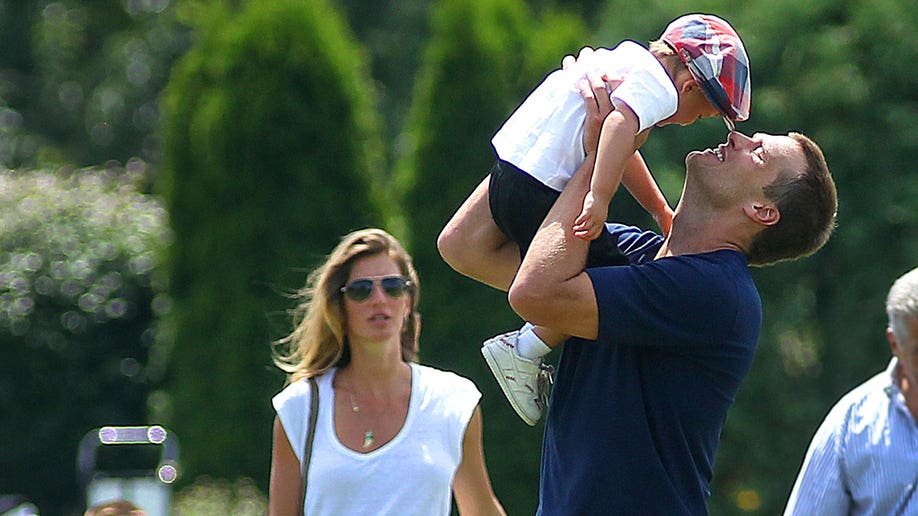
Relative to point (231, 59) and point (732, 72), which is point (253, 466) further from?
point (732, 72)

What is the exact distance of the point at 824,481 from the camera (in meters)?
3.46

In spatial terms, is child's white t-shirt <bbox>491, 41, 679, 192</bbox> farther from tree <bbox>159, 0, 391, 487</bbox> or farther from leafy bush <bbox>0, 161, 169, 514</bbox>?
leafy bush <bbox>0, 161, 169, 514</bbox>

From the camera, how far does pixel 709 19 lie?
8.57 ft

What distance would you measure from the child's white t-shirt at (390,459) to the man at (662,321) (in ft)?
4.20

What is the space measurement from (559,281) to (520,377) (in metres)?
0.43

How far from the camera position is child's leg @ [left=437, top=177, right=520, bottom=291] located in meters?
2.72

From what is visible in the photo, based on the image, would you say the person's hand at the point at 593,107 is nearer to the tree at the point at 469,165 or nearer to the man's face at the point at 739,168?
the man's face at the point at 739,168

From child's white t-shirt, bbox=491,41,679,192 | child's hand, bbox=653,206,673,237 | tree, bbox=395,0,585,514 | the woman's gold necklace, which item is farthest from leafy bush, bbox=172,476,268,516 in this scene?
child's white t-shirt, bbox=491,41,679,192

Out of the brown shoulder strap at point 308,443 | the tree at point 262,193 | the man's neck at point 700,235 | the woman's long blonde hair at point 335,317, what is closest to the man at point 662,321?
the man's neck at point 700,235

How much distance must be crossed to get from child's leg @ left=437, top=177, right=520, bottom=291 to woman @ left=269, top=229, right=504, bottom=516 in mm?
1262

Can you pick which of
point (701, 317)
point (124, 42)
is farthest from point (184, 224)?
point (124, 42)

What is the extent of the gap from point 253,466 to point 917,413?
5.59 meters

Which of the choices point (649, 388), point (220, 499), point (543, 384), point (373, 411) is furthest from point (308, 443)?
point (220, 499)

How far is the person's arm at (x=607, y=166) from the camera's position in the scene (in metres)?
2.43
